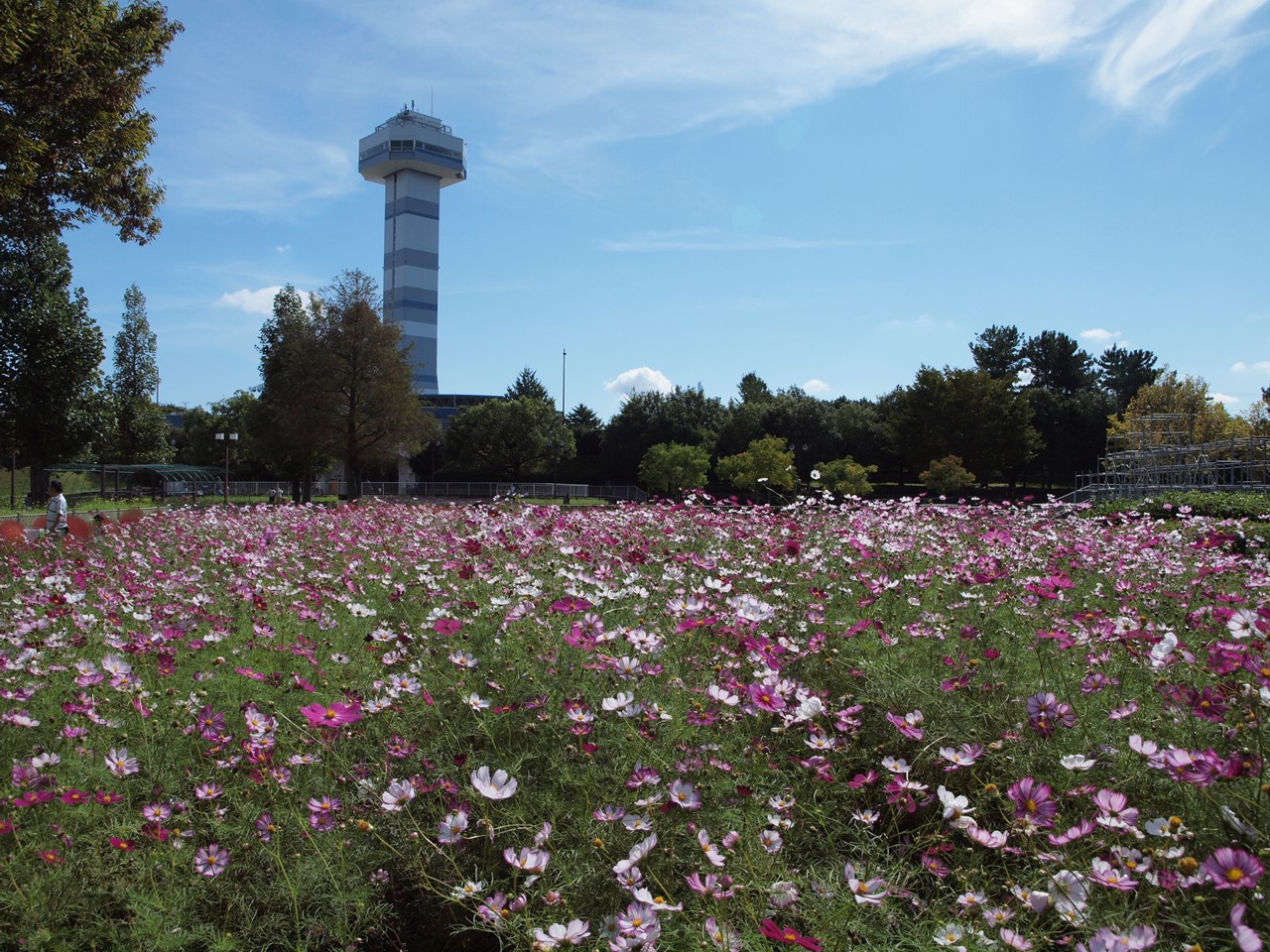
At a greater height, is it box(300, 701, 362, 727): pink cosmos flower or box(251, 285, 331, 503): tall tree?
box(251, 285, 331, 503): tall tree

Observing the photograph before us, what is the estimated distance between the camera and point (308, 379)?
28938 mm

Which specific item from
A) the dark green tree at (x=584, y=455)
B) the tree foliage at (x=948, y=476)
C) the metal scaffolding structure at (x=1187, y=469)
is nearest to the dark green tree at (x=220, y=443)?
the dark green tree at (x=584, y=455)

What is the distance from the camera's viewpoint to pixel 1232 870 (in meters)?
1.56

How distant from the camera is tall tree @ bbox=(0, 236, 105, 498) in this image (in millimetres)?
25875

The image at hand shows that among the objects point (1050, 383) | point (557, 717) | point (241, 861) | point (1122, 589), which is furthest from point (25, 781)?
point (1050, 383)

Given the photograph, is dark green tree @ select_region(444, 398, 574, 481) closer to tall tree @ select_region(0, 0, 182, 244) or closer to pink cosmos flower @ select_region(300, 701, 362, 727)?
tall tree @ select_region(0, 0, 182, 244)

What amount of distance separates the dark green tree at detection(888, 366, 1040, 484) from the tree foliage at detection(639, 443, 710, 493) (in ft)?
36.6

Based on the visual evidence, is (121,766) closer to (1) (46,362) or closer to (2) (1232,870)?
(2) (1232,870)

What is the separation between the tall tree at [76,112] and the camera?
9312 mm

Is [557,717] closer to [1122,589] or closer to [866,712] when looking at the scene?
[866,712]

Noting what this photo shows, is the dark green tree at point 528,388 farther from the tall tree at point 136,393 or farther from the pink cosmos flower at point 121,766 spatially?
the pink cosmos flower at point 121,766

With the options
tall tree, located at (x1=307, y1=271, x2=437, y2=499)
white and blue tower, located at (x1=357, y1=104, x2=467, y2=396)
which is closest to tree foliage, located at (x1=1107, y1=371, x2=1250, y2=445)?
tall tree, located at (x1=307, y1=271, x2=437, y2=499)

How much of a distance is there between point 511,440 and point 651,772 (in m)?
46.1

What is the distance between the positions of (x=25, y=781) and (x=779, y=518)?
20.1ft
